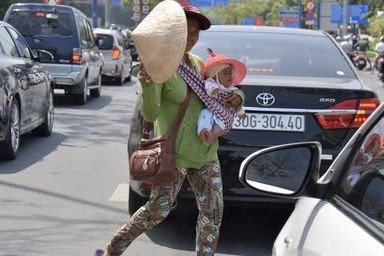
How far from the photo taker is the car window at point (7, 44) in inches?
416

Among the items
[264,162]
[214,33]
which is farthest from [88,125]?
[264,162]

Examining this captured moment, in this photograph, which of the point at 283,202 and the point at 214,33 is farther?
the point at 214,33

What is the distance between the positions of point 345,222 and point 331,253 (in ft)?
0.48

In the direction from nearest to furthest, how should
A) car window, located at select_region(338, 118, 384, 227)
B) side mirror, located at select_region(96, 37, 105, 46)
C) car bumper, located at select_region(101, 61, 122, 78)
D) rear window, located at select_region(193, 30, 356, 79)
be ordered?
car window, located at select_region(338, 118, 384, 227), rear window, located at select_region(193, 30, 356, 79), side mirror, located at select_region(96, 37, 105, 46), car bumper, located at select_region(101, 61, 122, 78)

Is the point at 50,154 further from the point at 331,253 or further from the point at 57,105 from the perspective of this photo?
the point at 331,253

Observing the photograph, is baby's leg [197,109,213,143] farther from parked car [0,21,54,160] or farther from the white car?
parked car [0,21,54,160]

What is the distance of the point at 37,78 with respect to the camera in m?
11.3

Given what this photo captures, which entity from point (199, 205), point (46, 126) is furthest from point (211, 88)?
point (46, 126)

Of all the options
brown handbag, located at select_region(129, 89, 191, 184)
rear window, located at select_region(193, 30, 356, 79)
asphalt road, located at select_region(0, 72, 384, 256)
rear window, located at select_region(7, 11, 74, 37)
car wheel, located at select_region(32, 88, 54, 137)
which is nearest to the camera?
brown handbag, located at select_region(129, 89, 191, 184)

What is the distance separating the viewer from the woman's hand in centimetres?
509

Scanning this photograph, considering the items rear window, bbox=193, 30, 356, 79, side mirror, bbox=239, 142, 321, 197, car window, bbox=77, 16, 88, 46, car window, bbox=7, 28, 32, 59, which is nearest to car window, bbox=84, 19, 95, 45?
car window, bbox=77, 16, 88, 46

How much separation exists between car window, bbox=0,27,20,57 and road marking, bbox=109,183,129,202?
287cm

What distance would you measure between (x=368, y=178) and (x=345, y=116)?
3240 millimetres

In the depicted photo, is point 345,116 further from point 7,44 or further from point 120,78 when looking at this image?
point 120,78
